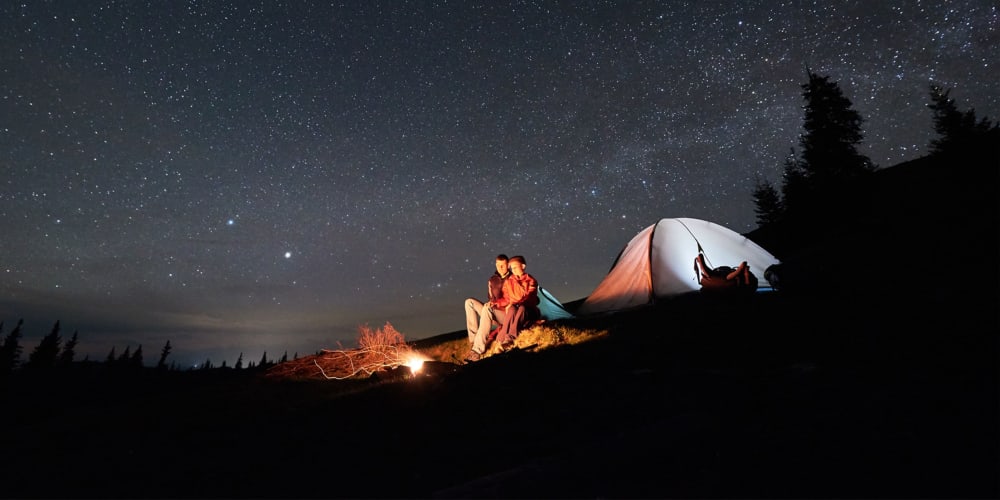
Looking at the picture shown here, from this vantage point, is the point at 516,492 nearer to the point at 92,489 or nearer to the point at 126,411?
the point at 92,489

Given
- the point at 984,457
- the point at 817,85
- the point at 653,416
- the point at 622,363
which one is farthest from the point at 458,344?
the point at 817,85

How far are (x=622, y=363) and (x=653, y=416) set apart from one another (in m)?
1.97

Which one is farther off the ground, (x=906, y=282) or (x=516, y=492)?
(x=906, y=282)

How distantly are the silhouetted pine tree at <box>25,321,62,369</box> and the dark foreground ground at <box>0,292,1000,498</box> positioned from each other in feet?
327

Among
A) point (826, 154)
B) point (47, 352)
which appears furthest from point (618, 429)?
point (47, 352)

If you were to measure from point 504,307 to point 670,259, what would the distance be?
4742 mm

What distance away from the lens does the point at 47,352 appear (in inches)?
2913

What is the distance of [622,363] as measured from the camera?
533cm

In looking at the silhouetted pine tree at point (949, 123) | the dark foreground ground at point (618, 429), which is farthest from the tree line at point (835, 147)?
the dark foreground ground at point (618, 429)

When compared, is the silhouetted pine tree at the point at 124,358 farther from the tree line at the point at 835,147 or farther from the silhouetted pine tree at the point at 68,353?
the tree line at the point at 835,147

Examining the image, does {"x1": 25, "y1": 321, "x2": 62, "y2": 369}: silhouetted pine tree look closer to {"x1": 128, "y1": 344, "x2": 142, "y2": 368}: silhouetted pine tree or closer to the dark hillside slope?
{"x1": 128, "y1": 344, "x2": 142, "y2": 368}: silhouetted pine tree

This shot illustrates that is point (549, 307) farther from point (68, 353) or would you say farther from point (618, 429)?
point (68, 353)

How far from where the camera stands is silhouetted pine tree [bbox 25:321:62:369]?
72562 millimetres

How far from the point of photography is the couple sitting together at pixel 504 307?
7793 mm
